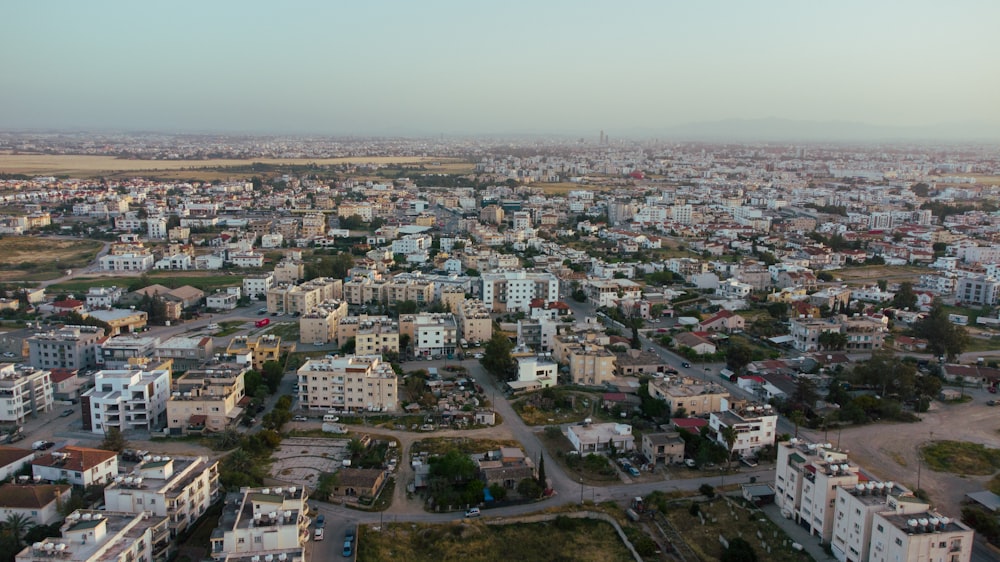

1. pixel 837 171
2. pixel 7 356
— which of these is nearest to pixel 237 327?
pixel 7 356

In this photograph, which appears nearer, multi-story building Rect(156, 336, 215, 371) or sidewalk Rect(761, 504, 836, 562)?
sidewalk Rect(761, 504, 836, 562)

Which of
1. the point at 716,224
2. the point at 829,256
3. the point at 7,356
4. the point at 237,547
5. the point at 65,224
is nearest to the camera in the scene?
the point at 237,547

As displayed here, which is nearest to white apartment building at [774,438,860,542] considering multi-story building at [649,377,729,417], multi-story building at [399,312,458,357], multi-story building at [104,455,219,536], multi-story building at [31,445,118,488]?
multi-story building at [649,377,729,417]

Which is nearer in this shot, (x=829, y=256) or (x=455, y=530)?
(x=455, y=530)

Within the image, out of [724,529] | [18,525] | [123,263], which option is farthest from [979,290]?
[123,263]

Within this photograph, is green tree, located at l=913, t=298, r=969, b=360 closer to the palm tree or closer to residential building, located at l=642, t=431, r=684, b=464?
residential building, located at l=642, t=431, r=684, b=464

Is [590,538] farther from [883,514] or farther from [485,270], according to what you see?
[485,270]
